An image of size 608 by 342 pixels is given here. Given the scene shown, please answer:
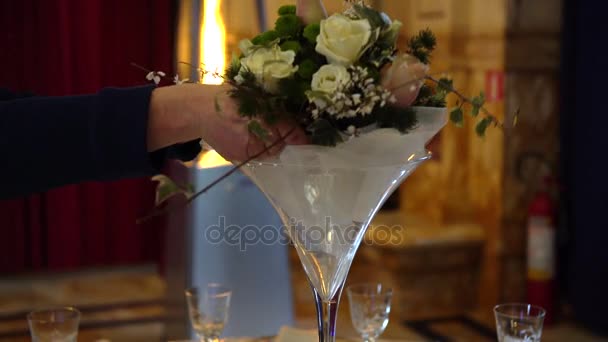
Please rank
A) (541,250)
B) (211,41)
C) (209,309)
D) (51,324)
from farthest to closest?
(541,250), (211,41), (209,309), (51,324)

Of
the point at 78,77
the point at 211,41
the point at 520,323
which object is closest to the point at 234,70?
the point at 520,323

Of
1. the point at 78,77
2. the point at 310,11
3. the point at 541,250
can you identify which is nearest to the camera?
the point at 310,11

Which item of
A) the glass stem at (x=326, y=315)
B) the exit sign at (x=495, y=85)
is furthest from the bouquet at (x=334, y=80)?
the exit sign at (x=495, y=85)

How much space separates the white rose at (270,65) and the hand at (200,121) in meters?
0.05

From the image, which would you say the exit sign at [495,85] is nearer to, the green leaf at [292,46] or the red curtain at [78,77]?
the red curtain at [78,77]

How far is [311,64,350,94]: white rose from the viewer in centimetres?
83

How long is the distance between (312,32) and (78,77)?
283 cm

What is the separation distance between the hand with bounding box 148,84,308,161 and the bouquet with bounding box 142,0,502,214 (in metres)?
0.03

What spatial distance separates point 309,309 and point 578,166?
132cm

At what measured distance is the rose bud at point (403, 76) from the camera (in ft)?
2.86

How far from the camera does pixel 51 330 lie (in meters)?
1.10

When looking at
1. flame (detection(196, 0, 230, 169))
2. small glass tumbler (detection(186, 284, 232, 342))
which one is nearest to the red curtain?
flame (detection(196, 0, 230, 169))

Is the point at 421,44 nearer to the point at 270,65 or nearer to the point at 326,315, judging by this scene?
the point at 270,65

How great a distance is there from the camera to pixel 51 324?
1099 mm
